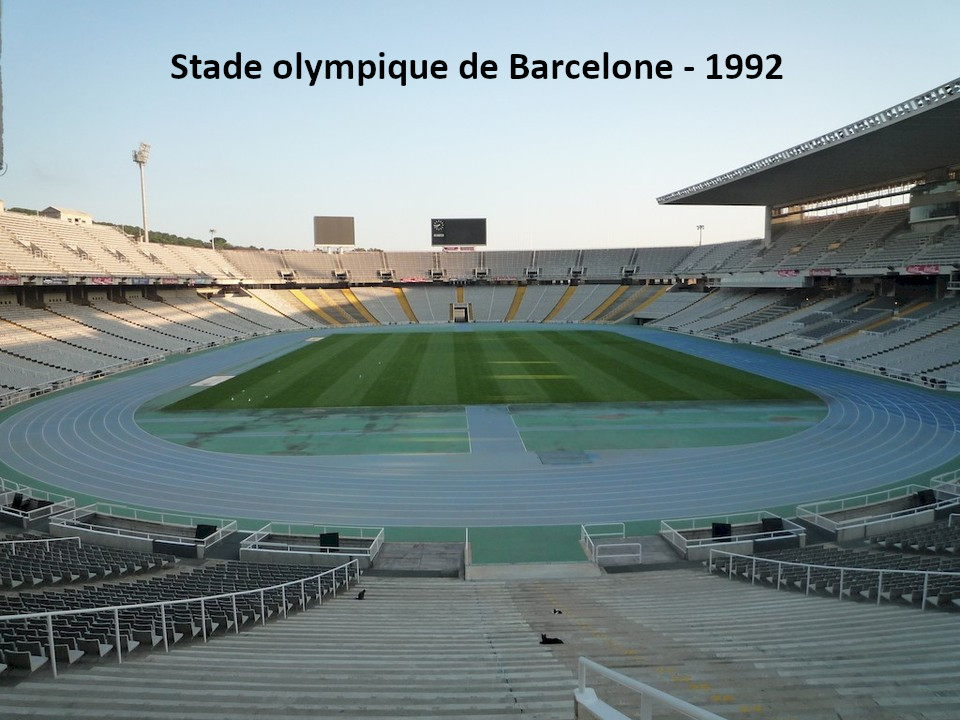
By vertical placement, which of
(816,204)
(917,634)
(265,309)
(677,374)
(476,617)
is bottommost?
(476,617)

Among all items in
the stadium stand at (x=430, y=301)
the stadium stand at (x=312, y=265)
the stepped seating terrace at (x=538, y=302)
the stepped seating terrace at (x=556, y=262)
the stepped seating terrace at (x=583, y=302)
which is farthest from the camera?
the stepped seating terrace at (x=556, y=262)

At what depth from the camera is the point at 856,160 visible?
40188 millimetres

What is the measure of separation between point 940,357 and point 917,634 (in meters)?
35.0

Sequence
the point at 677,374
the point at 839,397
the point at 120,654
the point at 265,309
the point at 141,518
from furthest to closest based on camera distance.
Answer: the point at 265,309
the point at 677,374
the point at 839,397
the point at 141,518
the point at 120,654

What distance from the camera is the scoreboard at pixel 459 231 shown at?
82.9 metres

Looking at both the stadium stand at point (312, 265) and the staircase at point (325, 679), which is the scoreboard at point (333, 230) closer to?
the stadium stand at point (312, 265)

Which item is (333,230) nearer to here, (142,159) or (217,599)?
(142,159)

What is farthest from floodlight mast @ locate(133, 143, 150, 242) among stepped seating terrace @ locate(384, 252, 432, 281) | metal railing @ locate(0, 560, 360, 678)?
metal railing @ locate(0, 560, 360, 678)

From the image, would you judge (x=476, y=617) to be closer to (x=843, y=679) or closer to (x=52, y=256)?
(x=843, y=679)

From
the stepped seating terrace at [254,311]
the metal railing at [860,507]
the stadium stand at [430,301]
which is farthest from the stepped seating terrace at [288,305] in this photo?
the metal railing at [860,507]

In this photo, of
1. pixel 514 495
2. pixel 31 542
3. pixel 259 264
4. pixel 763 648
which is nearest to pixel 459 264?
pixel 259 264

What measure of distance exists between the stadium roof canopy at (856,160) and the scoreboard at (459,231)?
1150 inches

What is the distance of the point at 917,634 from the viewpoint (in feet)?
22.8

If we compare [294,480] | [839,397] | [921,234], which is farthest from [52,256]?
[921,234]
